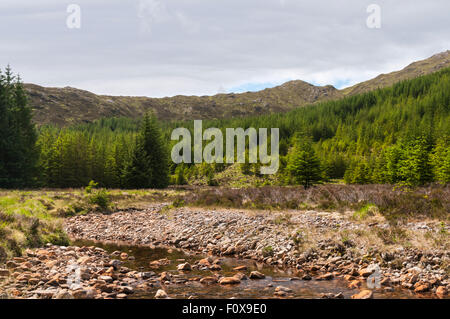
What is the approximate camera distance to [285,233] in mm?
15359

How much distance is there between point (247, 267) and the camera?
1287cm

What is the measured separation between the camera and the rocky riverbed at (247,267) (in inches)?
367

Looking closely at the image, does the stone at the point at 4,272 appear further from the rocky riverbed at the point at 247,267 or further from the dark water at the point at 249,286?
the dark water at the point at 249,286

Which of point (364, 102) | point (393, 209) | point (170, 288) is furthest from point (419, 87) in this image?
point (170, 288)

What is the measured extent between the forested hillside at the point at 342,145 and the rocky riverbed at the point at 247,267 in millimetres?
21391

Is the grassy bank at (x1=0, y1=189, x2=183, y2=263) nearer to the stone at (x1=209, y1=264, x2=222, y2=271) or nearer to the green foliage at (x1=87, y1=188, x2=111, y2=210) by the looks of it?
the green foliage at (x1=87, y1=188, x2=111, y2=210)

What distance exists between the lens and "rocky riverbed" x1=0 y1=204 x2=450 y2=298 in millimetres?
9315

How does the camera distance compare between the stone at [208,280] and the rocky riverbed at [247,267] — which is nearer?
the rocky riverbed at [247,267]

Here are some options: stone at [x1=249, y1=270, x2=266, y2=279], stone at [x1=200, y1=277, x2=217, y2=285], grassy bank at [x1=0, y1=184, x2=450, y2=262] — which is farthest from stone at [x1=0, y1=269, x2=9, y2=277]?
stone at [x1=249, y1=270, x2=266, y2=279]

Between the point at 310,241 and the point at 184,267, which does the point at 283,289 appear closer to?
the point at 184,267

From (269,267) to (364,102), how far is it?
183m

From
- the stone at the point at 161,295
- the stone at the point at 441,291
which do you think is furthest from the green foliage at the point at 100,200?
the stone at the point at 441,291
